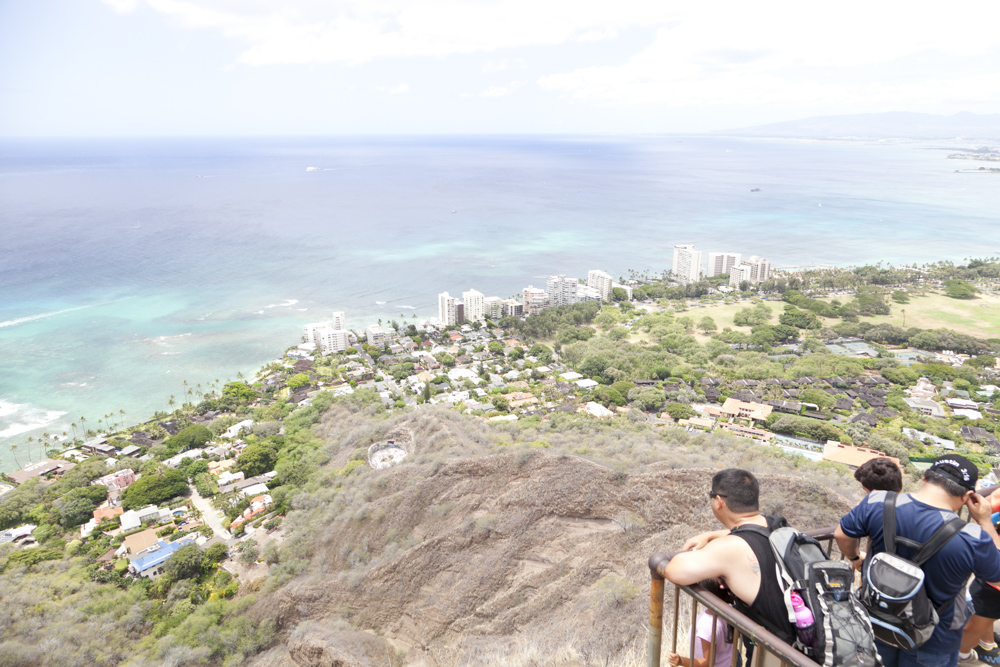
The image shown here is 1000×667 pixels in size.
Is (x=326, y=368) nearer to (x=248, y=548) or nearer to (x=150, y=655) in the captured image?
(x=248, y=548)

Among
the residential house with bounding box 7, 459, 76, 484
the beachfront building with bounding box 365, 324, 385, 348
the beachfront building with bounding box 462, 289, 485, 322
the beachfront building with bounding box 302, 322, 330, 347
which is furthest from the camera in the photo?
the beachfront building with bounding box 462, 289, 485, 322

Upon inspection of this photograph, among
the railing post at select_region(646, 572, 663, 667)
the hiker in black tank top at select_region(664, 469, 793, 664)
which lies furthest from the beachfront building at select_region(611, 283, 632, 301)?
the hiker in black tank top at select_region(664, 469, 793, 664)

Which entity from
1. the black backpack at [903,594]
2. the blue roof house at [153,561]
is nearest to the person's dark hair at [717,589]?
the black backpack at [903,594]

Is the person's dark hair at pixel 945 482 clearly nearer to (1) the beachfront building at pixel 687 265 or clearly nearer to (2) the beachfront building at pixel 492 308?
(2) the beachfront building at pixel 492 308

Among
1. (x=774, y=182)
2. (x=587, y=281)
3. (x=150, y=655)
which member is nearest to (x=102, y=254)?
(x=587, y=281)

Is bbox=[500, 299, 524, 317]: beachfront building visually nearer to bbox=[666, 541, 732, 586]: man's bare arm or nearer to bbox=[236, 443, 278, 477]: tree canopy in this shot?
bbox=[236, 443, 278, 477]: tree canopy

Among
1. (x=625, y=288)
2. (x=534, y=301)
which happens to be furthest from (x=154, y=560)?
(x=625, y=288)
